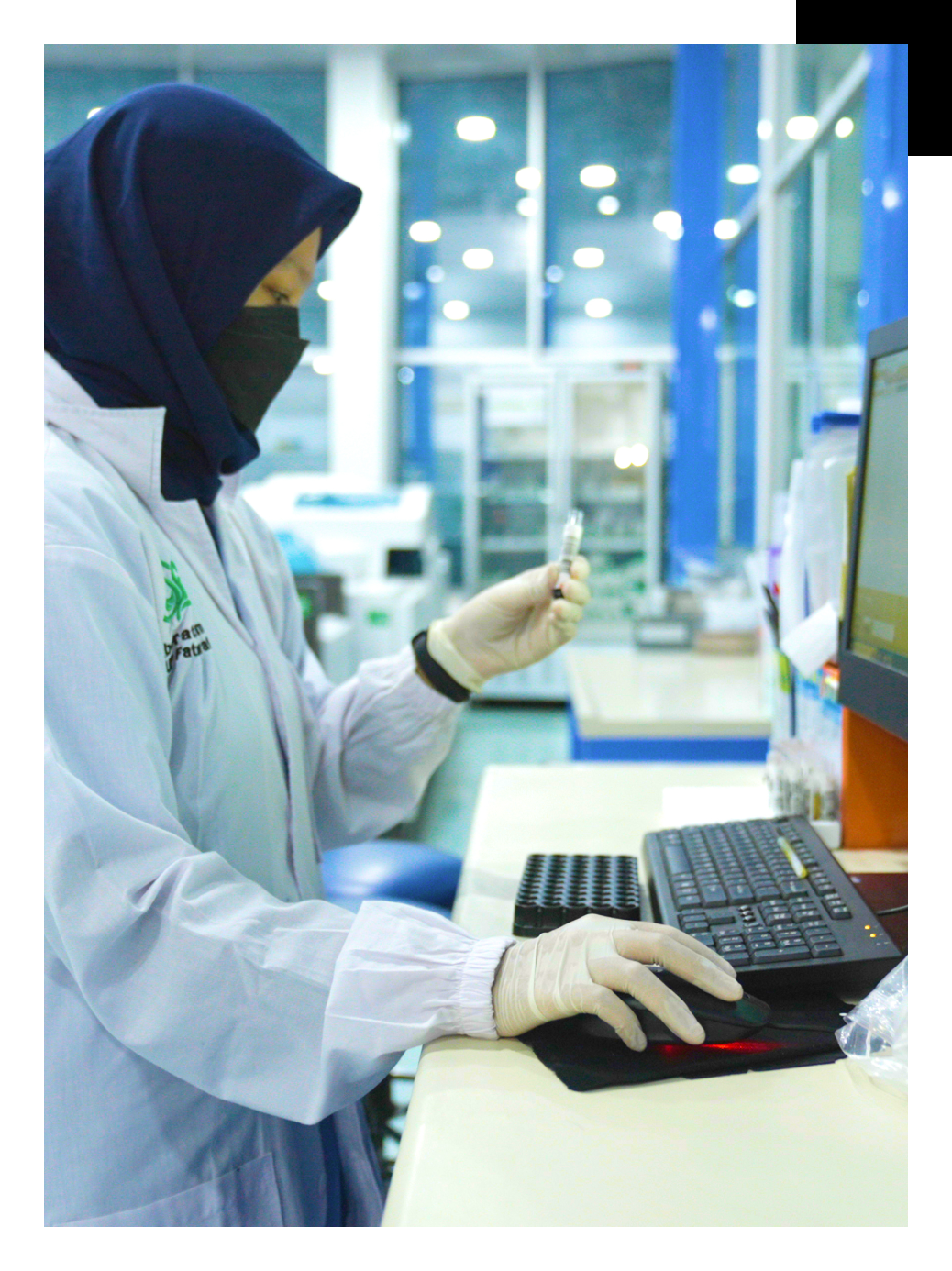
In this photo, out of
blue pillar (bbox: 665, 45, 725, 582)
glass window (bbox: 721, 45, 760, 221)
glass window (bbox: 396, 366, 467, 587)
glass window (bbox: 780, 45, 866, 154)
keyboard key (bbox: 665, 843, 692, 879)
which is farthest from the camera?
glass window (bbox: 396, 366, 467, 587)

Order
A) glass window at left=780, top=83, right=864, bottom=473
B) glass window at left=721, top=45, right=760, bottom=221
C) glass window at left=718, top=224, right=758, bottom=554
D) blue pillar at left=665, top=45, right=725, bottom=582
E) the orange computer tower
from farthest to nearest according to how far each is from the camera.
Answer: blue pillar at left=665, top=45, right=725, bottom=582, glass window at left=718, top=224, right=758, bottom=554, glass window at left=721, top=45, right=760, bottom=221, glass window at left=780, top=83, right=864, bottom=473, the orange computer tower

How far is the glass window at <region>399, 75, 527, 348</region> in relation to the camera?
259 inches

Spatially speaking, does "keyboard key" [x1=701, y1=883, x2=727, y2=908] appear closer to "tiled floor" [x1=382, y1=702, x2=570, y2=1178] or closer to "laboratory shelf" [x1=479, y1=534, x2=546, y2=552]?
"tiled floor" [x1=382, y1=702, x2=570, y2=1178]

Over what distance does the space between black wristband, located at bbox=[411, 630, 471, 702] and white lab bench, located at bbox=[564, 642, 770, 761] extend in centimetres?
87

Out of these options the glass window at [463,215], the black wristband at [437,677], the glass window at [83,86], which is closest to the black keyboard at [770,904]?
the black wristband at [437,677]

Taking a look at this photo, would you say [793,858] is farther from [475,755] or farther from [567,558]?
[475,755]

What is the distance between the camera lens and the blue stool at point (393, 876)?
1851 mm

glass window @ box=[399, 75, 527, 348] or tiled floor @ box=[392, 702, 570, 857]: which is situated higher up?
glass window @ box=[399, 75, 527, 348]

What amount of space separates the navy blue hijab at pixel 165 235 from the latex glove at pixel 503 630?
42 centimetres

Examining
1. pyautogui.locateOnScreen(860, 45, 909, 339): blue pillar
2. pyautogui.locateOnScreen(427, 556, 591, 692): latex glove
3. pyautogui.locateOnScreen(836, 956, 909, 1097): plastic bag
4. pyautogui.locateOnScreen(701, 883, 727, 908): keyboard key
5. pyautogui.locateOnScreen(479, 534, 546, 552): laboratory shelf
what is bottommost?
pyautogui.locateOnScreen(836, 956, 909, 1097): plastic bag

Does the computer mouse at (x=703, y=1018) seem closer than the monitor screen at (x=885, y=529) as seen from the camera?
Yes

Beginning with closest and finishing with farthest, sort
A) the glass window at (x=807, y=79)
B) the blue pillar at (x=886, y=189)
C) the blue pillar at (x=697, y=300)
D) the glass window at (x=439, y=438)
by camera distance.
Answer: the blue pillar at (x=886, y=189) → the glass window at (x=807, y=79) → the blue pillar at (x=697, y=300) → the glass window at (x=439, y=438)

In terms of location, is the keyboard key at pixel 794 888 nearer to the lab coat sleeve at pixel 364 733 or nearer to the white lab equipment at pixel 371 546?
the lab coat sleeve at pixel 364 733

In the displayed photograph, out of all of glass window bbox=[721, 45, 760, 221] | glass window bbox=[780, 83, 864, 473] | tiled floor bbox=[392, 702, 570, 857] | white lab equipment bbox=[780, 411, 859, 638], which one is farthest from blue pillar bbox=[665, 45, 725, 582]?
white lab equipment bbox=[780, 411, 859, 638]
